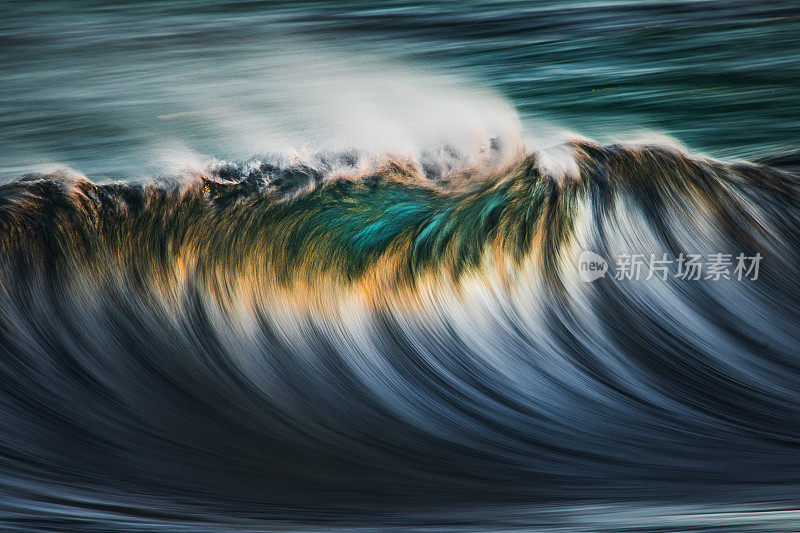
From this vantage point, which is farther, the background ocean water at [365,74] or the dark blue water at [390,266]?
the background ocean water at [365,74]

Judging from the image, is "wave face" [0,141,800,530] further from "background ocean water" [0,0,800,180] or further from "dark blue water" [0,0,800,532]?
"background ocean water" [0,0,800,180]

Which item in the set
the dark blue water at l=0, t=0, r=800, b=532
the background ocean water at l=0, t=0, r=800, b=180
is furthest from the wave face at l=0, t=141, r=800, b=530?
the background ocean water at l=0, t=0, r=800, b=180

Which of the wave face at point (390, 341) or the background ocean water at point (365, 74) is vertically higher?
the background ocean water at point (365, 74)

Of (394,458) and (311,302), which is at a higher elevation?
(311,302)

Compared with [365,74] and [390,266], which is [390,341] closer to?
[390,266]

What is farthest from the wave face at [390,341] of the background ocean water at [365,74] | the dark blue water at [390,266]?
the background ocean water at [365,74]

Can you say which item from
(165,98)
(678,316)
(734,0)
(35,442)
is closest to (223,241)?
(165,98)

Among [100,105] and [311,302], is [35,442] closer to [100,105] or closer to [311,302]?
[311,302]

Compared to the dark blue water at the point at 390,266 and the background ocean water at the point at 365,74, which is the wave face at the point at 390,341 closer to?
the dark blue water at the point at 390,266
